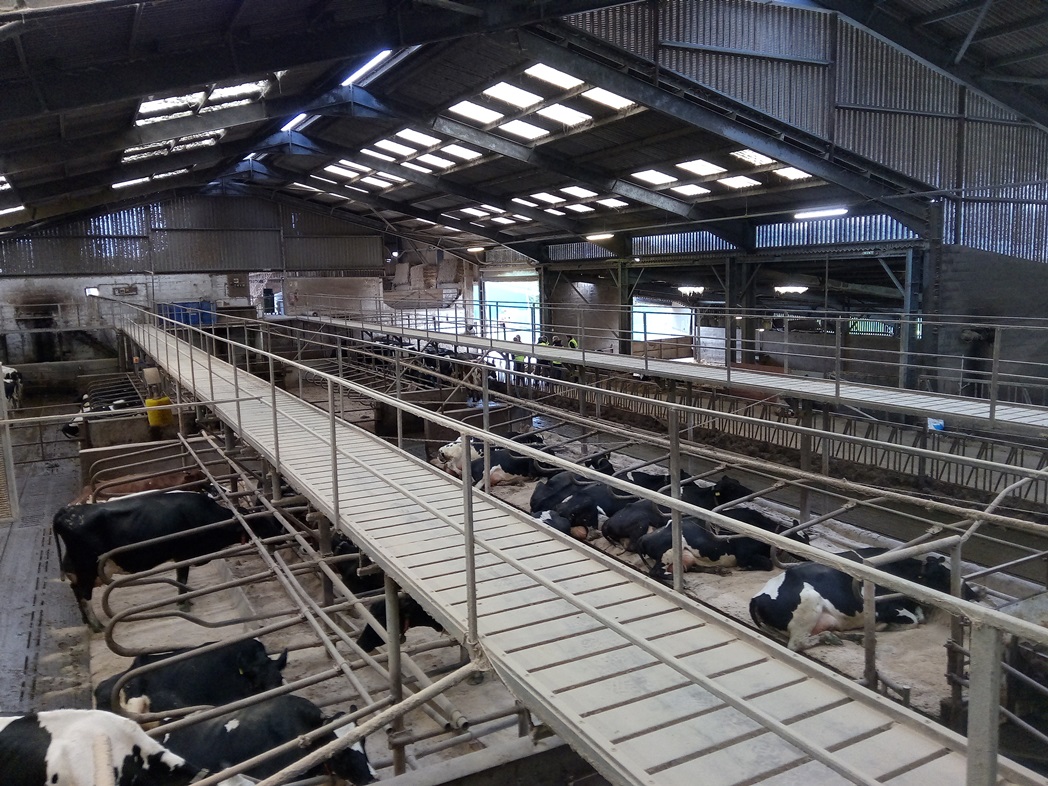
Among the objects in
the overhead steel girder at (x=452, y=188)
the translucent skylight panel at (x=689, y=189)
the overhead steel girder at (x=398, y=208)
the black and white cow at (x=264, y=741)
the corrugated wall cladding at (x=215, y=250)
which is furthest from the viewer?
the corrugated wall cladding at (x=215, y=250)

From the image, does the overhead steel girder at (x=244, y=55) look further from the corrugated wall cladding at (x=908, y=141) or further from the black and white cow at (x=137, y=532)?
the corrugated wall cladding at (x=908, y=141)

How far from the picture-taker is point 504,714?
17.1 ft

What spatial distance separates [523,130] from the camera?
17203mm

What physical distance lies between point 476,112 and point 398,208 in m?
12.9

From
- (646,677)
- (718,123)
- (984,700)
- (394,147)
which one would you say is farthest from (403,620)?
(394,147)

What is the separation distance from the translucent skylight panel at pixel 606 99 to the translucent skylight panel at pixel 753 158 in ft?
8.53

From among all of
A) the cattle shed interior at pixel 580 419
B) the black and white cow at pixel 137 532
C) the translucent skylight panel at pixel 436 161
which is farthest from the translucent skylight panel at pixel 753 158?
the black and white cow at pixel 137 532

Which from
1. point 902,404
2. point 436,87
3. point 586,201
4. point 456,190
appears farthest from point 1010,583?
point 456,190

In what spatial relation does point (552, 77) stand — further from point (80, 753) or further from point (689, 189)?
point (80, 753)

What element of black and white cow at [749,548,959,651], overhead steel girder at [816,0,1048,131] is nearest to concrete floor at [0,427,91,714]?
black and white cow at [749,548,959,651]

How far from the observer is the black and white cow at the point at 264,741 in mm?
4777

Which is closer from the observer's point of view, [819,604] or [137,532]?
[819,604]

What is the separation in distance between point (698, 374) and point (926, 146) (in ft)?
22.5

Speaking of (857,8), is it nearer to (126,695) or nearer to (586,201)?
(586,201)
